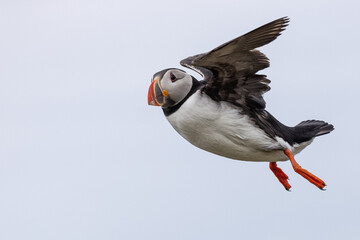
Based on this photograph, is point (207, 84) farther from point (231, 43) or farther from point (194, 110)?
point (231, 43)

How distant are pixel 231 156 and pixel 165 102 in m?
1.45

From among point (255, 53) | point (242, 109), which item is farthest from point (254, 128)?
point (255, 53)

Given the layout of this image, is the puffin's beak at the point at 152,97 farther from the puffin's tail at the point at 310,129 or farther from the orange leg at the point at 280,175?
the orange leg at the point at 280,175

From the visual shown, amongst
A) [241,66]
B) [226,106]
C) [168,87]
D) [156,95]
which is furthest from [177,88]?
[241,66]

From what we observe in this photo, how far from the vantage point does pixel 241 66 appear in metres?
11.6

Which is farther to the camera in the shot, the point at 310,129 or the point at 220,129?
the point at 310,129

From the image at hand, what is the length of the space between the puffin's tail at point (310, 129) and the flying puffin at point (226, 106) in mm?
741

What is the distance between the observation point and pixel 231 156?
40.4 ft

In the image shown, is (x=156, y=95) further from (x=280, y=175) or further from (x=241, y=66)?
(x=280, y=175)

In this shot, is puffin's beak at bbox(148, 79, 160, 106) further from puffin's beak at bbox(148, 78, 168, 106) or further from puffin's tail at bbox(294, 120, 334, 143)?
puffin's tail at bbox(294, 120, 334, 143)

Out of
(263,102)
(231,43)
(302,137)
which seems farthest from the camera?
(302,137)

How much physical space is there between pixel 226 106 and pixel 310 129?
2231mm

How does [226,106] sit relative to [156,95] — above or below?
below

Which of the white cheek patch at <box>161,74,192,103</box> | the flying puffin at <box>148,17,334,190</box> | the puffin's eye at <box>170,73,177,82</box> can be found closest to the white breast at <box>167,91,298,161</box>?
the flying puffin at <box>148,17,334,190</box>
